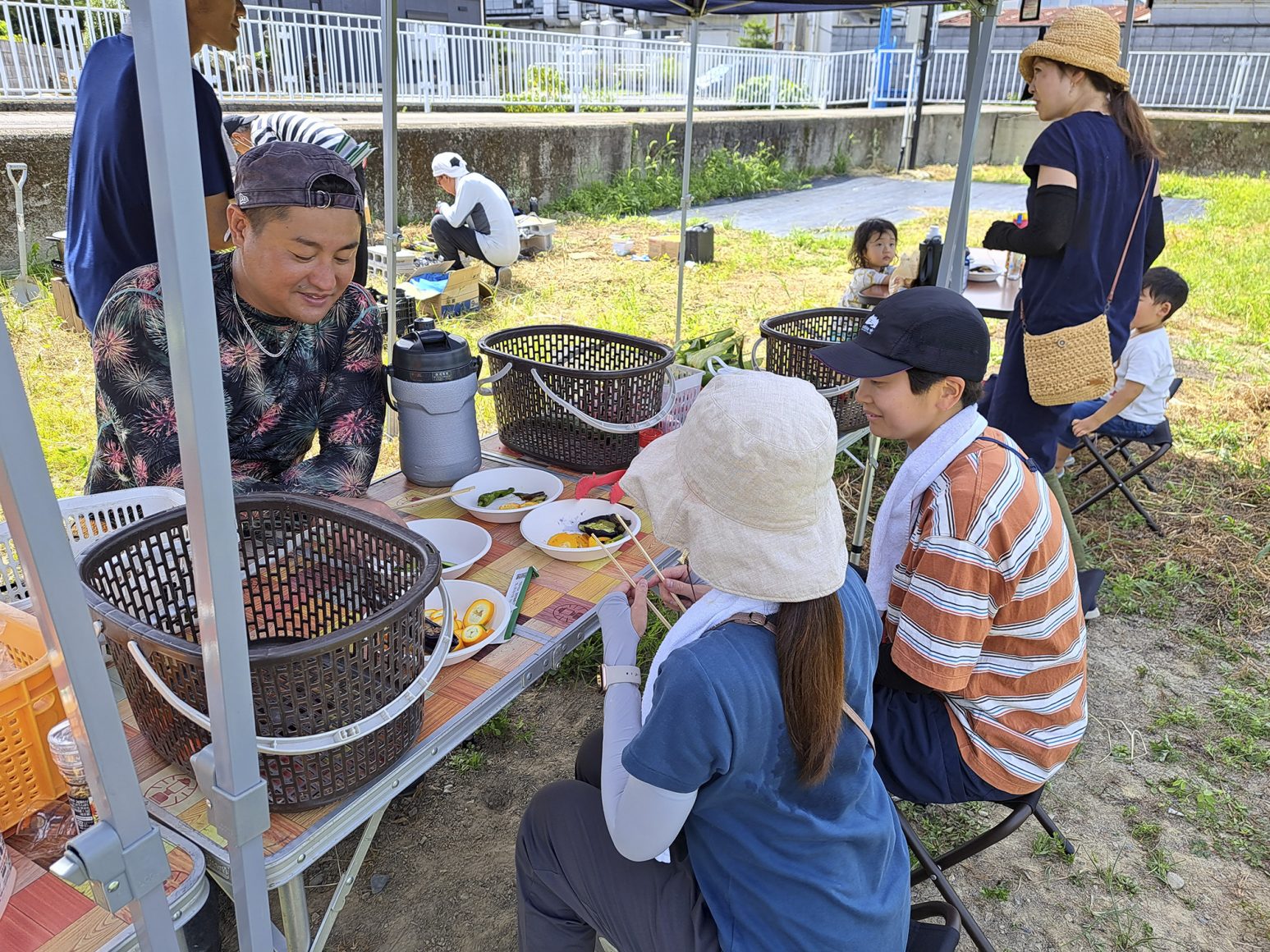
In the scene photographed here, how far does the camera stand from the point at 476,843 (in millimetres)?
2396

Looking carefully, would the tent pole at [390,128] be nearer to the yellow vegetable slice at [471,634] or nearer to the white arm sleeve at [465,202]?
the yellow vegetable slice at [471,634]

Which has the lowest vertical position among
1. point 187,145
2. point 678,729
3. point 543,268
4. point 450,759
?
point 450,759

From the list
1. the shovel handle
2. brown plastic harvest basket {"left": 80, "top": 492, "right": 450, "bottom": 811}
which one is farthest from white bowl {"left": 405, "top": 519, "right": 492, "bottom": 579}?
the shovel handle

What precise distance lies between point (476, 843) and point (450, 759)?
0.37 meters

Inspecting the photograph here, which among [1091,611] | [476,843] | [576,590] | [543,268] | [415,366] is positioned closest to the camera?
[576,590]

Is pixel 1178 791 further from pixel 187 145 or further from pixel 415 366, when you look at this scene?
pixel 187 145

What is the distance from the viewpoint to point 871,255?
4730mm

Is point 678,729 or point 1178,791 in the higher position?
point 678,729

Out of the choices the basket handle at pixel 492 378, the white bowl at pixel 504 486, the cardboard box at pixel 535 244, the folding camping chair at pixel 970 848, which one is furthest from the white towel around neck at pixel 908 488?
the cardboard box at pixel 535 244

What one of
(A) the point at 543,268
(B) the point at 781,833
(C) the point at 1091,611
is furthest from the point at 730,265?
(B) the point at 781,833

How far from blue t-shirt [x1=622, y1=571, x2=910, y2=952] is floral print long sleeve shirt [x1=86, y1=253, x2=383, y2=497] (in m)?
1.04

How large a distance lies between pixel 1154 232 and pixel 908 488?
2.18 m

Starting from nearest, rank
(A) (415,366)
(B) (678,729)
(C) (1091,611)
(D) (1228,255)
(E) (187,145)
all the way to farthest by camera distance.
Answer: (E) (187,145), (B) (678,729), (A) (415,366), (C) (1091,611), (D) (1228,255)

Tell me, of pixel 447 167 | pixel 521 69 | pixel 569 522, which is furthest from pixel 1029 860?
pixel 521 69
